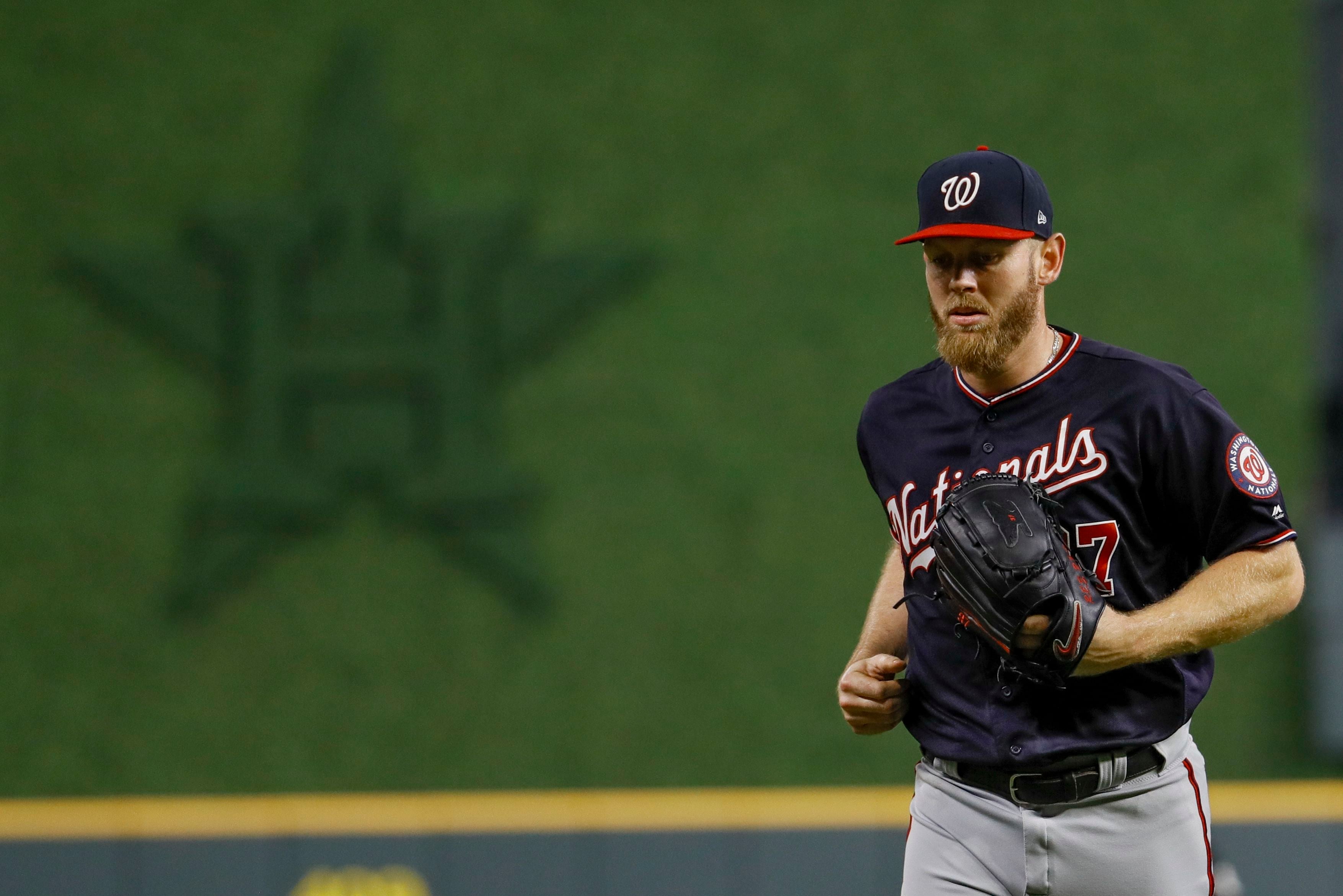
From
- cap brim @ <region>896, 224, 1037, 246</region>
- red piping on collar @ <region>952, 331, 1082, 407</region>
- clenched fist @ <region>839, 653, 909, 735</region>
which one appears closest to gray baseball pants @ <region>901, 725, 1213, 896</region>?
clenched fist @ <region>839, 653, 909, 735</region>

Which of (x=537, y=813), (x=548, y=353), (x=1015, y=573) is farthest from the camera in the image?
(x=548, y=353)

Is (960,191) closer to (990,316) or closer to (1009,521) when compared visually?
(990,316)

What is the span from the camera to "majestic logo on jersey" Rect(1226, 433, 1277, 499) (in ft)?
6.48

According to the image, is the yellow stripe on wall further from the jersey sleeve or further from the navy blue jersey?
the jersey sleeve

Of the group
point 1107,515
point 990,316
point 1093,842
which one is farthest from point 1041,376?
point 1093,842

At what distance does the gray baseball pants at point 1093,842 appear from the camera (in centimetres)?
202

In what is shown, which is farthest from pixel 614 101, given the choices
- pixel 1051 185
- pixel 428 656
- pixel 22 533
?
pixel 22 533

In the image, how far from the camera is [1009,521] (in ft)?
6.35

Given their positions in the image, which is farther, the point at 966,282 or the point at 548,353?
the point at 548,353

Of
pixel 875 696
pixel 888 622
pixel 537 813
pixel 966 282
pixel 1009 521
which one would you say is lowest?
pixel 537 813

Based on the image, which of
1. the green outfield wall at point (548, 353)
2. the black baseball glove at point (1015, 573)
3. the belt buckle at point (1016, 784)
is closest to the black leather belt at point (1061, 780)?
the belt buckle at point (1016, 784)

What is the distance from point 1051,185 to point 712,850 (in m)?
2.90

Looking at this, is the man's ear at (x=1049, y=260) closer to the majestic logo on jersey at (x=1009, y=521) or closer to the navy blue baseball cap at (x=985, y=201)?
the navy blue baseball cap at (x=985, y=201)

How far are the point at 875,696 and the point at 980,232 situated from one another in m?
0.72
